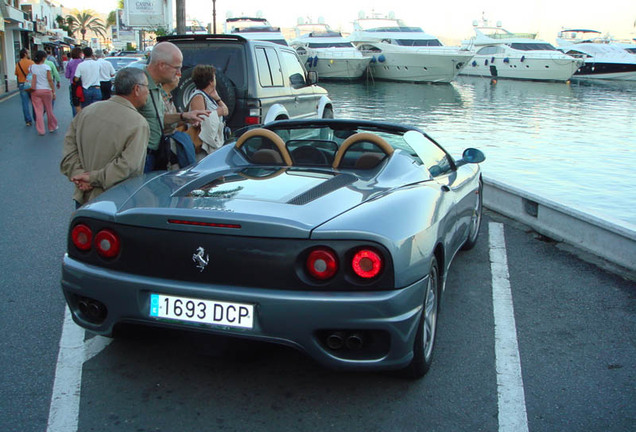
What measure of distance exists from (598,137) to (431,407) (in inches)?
Answer: 597

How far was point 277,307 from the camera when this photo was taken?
303cm

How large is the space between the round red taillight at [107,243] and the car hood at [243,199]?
0.27ft

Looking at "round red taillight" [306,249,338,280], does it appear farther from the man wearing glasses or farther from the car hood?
the man wearing glasses

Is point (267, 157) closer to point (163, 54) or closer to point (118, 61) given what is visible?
point (163, 54)

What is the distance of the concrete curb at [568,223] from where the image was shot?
567 cm

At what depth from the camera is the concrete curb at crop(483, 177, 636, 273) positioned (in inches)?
223

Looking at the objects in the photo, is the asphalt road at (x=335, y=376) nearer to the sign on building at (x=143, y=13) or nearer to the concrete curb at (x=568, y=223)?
the concrete curb at (x=568, y=223)

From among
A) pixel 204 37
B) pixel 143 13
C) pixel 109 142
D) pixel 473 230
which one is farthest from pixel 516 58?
pixel 109 142

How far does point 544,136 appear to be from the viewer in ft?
54.9

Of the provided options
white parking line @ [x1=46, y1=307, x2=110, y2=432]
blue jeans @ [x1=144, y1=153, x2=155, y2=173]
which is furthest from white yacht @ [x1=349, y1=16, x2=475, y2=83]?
white parking line @ [x1=46, y1=307, x2=110, y2=432]

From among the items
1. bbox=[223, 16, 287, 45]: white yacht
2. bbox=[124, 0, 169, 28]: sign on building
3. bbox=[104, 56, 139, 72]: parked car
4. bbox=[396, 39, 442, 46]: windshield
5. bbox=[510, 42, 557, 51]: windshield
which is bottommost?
bbox=[104, 56, 139, 72]: parked car

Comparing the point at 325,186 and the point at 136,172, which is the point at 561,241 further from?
the point at 136,172

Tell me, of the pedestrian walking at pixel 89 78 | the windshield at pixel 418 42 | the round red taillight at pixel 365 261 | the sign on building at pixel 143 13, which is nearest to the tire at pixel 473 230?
the round red taillight at pixel 365 261

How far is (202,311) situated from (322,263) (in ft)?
1.95
